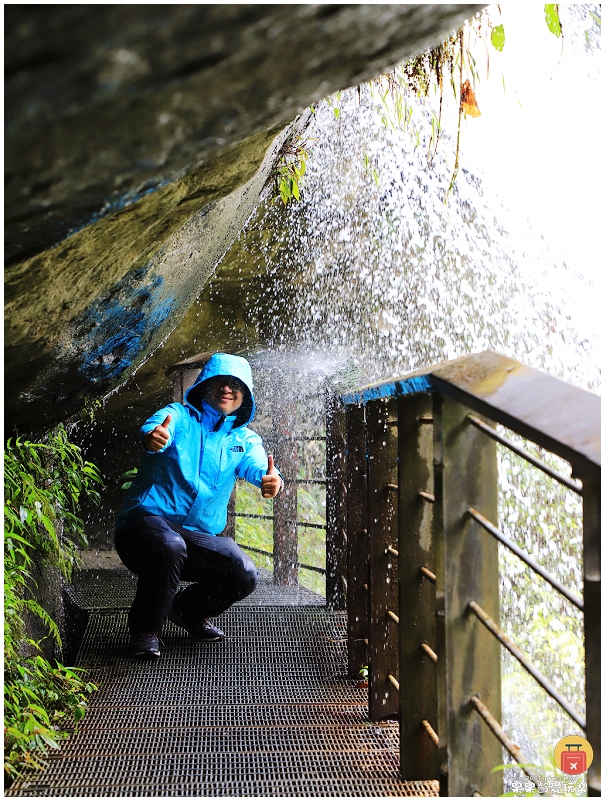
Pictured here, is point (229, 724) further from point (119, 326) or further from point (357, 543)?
point (119, 326)

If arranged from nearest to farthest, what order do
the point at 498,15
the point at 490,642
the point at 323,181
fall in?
the point at 490,642 < the point at 498,15 < the point at 323,181

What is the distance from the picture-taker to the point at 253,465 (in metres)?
3.37

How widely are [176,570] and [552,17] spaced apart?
3101mm

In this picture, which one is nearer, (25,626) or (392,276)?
(25,626)

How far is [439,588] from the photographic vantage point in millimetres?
1637

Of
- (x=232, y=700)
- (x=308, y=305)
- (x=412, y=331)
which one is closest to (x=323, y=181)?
(x=308, y=305)

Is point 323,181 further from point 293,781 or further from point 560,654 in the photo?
point 560,654

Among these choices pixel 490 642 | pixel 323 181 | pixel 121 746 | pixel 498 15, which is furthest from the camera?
pixel 323 181

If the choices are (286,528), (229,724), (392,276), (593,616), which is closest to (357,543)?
(229,724)

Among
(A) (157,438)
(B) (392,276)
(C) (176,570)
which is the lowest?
(C) (176,570)

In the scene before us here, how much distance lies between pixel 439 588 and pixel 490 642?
0.60ft

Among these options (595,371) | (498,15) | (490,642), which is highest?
(498,15)

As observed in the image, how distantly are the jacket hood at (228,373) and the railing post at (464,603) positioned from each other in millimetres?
1932

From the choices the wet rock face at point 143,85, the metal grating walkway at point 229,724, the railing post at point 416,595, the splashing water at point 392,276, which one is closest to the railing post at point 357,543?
the metal grating walkway at point 229,724
